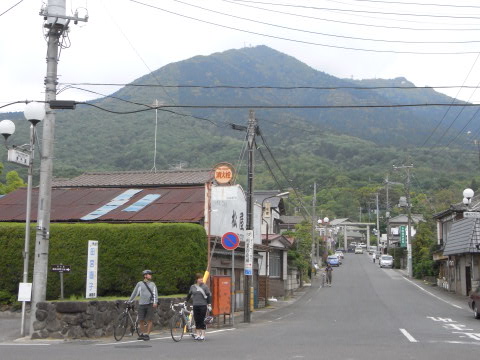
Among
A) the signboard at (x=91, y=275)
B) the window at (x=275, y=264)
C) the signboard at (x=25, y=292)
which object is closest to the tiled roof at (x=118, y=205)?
the signboard at (x=91, y=275)

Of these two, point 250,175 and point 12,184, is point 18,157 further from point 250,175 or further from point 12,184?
point 12,184

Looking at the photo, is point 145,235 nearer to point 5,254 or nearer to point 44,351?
point 5,254

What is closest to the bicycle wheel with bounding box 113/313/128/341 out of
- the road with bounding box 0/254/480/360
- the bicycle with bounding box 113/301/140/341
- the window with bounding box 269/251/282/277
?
the bicycle with bounding box 113/301/140/341

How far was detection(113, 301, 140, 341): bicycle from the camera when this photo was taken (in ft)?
49.1

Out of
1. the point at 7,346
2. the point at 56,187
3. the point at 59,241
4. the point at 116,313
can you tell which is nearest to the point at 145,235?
the point at 59,241

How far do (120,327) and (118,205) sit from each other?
10.5m

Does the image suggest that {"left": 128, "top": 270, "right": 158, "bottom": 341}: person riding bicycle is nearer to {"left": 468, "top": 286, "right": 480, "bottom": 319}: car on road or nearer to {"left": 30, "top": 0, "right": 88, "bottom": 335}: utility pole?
{"left": 30, "top": 0, "right": 88, "bottom": 335}: utility pole

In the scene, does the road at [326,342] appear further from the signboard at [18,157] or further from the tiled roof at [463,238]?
the tiled roof at [463,238]

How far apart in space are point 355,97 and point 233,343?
175m

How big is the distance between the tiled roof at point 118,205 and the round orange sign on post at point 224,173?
2282mm

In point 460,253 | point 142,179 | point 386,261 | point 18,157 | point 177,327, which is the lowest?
point 177,327

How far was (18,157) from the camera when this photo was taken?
1578 cm

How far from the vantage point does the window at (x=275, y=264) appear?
37469 mm

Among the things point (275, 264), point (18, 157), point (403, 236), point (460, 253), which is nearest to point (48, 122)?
point (18, 157)
